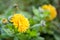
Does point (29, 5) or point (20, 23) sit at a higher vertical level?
point (29, 5)

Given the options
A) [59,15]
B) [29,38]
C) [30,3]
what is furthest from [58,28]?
[29,38]

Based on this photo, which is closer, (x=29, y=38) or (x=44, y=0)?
(x=29, y=38)

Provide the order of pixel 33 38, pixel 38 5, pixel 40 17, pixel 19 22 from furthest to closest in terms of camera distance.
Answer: pixel 38 5, pixel 40 17, pixel 33 38, pixel 19 22

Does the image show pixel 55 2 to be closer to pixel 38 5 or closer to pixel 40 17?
pixel 38 5

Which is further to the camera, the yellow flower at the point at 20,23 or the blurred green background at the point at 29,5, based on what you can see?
the blurred green background at the point at 29,5

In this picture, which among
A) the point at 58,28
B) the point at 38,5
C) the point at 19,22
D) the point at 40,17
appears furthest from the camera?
the point at 38,5

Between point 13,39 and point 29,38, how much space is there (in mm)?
106

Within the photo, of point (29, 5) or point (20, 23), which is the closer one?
point (20, 23)

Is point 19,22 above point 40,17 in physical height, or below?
below

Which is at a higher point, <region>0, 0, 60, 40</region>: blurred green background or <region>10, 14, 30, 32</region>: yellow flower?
<region>0, 0, 60, 40</region>: blurred green background

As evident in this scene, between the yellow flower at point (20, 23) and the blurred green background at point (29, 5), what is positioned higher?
the blurred green background at point (29, 5)

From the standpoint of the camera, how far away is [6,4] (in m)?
1.82

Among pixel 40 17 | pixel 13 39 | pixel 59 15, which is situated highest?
pixel 59 15

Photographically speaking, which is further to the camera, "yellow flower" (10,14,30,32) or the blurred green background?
the blurred green background
